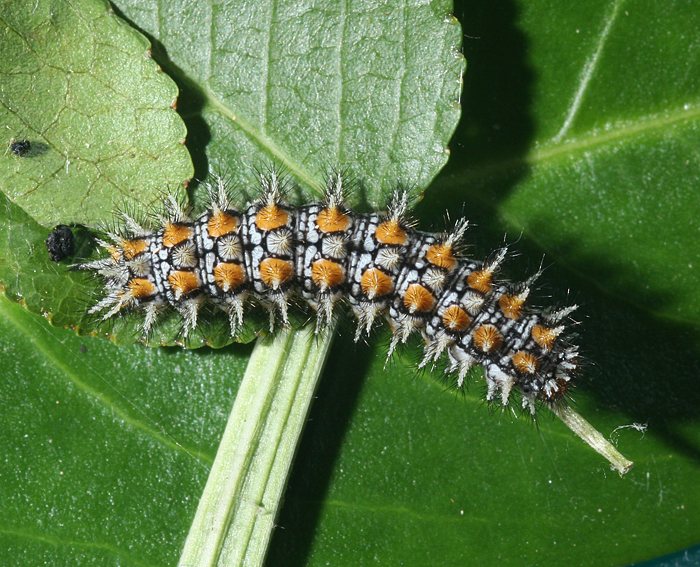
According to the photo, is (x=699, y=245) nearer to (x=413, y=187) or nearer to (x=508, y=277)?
(x=508, y=277)

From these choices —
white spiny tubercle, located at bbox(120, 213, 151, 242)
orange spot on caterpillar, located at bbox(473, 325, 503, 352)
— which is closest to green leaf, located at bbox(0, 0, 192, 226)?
white spiny tubercle, located at bbox(120, 213, 151, 242)

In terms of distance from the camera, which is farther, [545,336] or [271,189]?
[271,189]

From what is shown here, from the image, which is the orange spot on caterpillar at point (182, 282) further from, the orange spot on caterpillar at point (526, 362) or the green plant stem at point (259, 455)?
the orange spot on caterpillar at point (526, 362)

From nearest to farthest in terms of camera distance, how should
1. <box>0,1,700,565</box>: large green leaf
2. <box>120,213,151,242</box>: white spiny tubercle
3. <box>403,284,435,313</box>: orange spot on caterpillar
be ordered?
<box>403,284,435,313</box>: orange spot on caterpillar, <box>120,213,151,242</box>: white spiny tubercle, <box>0,1,700,565</box>: large green leaf

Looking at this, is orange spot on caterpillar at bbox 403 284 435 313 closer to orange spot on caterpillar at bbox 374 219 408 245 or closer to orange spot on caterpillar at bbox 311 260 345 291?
orange spot on caterpillar at bbox 374 219 408 245

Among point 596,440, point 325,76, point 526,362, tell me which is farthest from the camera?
point 325,76

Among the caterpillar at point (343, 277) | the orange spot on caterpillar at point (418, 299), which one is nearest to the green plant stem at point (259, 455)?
the caterpillar at point (343, 277)

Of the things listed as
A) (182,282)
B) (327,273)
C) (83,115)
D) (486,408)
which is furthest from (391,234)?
(83,115)

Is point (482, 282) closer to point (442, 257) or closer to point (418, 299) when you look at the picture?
point (442, 257)
